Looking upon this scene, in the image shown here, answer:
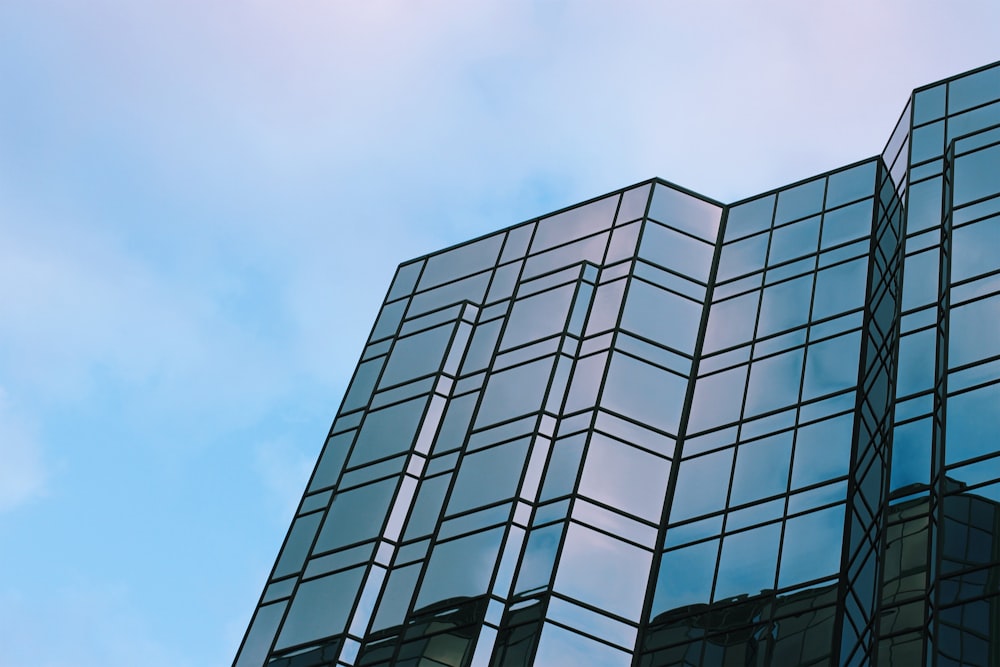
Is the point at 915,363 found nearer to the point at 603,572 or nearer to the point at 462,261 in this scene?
the point at 603,572

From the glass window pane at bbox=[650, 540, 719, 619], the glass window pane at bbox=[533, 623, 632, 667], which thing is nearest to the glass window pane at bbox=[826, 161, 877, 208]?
the glass window pane at bbox=[650, 540, 719, 619]

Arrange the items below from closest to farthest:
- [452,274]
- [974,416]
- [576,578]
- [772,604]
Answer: [974,416] → [772,604] → [576,578] → [452,274]

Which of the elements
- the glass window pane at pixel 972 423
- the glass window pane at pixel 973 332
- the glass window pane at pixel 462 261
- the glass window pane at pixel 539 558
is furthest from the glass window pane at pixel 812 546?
the glass window pane at pixel 462 261

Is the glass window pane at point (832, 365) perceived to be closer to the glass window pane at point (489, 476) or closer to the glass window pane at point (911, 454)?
the glass window pane at point (911, 454)

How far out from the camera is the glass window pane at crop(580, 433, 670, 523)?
36281mm

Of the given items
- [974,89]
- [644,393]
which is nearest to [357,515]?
[644,393]

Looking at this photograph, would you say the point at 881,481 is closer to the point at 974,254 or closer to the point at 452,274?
the point at 974,254

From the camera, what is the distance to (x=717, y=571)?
33719 millimetres

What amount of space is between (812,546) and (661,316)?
38.6ft

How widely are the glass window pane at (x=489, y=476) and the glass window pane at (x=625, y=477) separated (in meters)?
1.99

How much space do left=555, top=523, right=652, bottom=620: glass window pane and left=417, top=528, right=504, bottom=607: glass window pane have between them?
204 cm

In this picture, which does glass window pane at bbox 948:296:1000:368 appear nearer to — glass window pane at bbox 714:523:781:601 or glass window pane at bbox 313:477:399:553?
glass window pane at bbox 714:523:781:601

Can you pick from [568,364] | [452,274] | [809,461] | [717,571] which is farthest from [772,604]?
[452,274]

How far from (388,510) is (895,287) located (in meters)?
15.9
